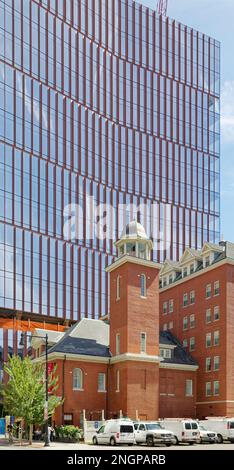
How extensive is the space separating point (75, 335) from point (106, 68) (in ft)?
257

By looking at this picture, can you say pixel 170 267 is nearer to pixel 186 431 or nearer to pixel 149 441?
pixel 186 431

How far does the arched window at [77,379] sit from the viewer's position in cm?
6262

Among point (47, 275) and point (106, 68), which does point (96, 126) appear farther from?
point (47, 275)

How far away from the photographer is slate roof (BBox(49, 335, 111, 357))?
62.7 meters

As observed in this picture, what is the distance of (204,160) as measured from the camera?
146 meters

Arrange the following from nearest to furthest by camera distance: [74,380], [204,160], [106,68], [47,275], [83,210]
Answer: [74,380]
[47,275]
[83,210]
[106,68]
[204,160]

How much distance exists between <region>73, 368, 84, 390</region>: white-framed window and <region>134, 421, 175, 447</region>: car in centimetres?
1672

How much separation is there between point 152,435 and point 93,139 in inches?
3463

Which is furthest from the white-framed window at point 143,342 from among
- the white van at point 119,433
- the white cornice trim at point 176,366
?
the white van at point 119,433

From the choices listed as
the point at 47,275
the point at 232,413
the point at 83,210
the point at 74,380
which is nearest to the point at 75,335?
the point at 74,380

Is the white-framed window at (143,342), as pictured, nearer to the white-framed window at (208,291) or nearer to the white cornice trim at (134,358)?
the white cornice trim at (134,358)

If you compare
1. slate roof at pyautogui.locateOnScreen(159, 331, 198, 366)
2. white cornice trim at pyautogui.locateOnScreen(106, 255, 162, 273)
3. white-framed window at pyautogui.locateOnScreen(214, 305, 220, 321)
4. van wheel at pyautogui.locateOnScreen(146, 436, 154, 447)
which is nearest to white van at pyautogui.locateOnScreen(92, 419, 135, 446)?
van wheel at pyautogui.locateOnScreen(146, 436, 154, 447)

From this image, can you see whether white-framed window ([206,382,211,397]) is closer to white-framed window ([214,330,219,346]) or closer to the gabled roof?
white-framed window ([214,330,219,346])

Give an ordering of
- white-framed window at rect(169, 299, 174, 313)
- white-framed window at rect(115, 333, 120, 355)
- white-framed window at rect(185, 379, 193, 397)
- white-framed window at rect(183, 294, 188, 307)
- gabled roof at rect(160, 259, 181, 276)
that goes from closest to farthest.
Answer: white-framed window at rect(115, 333, 120, 355), white-framed window at rect(185, 379, 193, 397), white-framed window at rect(183, 294, 188, 307), white-framed window at rect(169, 299, 174, 313), gabled roof at rect(160, 259, 181, 276)
